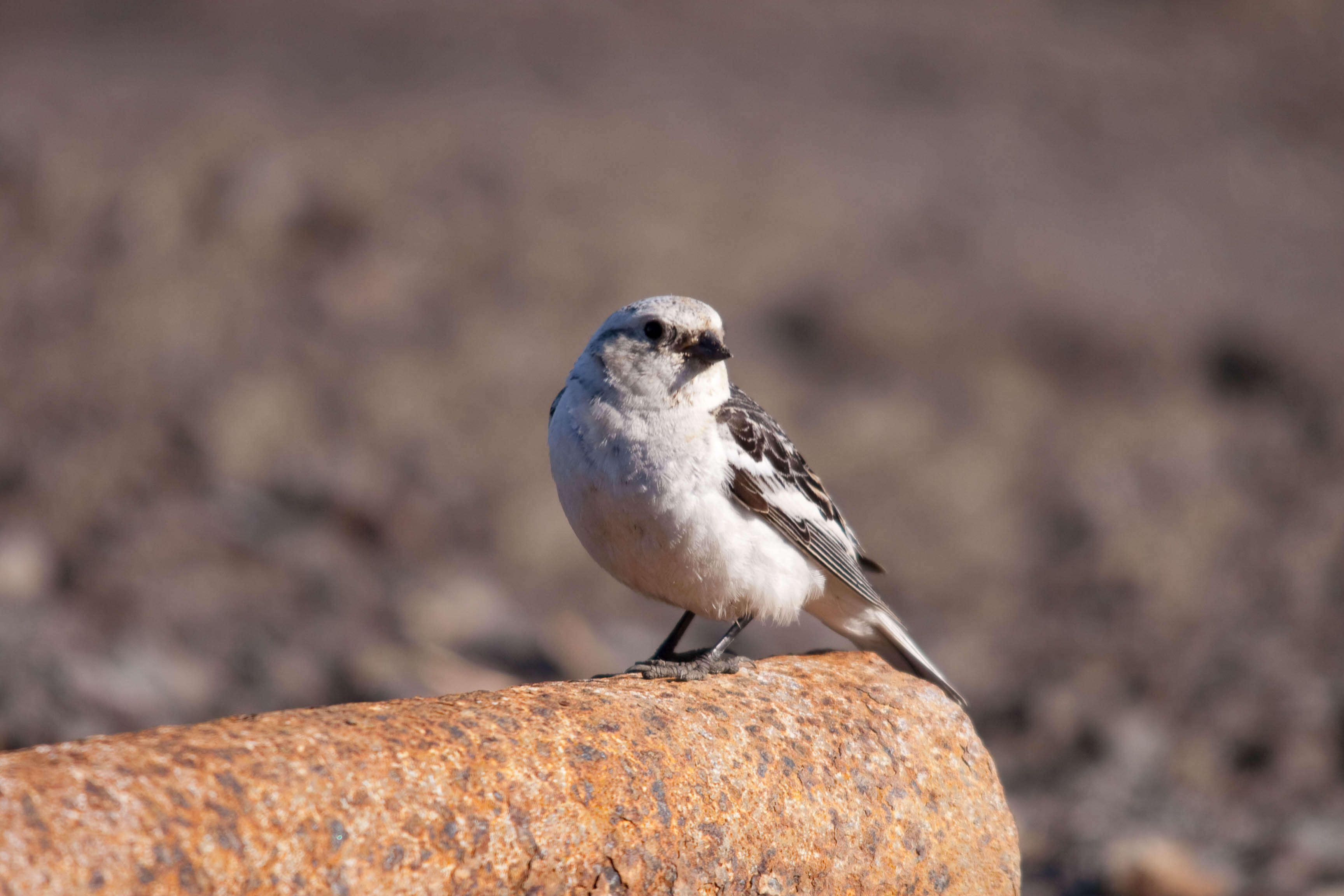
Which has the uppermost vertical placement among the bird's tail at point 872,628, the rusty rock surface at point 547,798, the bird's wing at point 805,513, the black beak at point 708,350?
the black beak at point 708,350

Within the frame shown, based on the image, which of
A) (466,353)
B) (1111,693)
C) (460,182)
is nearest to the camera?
(1111,693)

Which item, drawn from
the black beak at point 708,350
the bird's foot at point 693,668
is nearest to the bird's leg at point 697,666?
the bird's foot at point 693,668

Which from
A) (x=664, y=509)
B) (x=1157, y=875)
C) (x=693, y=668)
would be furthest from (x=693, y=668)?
(x=1157, y=875)

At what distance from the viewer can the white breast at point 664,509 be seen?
15.4 feet

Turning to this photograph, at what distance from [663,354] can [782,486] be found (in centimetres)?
74

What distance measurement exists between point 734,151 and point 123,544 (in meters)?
9.16

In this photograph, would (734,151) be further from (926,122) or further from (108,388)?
(108,388)

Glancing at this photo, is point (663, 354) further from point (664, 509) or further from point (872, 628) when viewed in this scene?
point (872, 628)

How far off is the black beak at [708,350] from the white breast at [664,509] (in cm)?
22

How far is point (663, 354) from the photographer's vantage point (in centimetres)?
498

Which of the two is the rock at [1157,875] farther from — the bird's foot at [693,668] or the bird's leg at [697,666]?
the bird's foot at [693,668]

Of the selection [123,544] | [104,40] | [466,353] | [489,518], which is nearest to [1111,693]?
[489,518]

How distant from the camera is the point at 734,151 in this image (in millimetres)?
16594

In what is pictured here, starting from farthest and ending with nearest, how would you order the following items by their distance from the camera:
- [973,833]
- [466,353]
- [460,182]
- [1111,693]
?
[460,182] → [466,353] → [1111,693] → [973,833]
